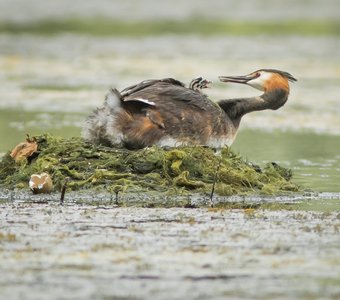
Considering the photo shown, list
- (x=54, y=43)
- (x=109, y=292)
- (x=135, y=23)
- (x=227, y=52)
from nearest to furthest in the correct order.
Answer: (x=109, y=292) < (x=227, y=52) < (x=54, y=43) < (x=135, y=23)

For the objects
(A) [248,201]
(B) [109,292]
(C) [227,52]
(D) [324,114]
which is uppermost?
(C) [227,52]

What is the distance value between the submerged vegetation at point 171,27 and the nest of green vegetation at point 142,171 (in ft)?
67.7

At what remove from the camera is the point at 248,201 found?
1088cm

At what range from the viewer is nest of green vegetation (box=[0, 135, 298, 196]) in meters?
11.0

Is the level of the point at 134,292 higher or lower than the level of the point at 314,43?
lower

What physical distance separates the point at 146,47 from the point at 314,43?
14.1ft

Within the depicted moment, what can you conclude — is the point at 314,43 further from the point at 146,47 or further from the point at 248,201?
the point at 248,201

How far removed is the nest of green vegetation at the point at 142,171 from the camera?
1098cm

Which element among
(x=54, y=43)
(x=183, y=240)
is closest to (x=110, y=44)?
(x=54, y=43)

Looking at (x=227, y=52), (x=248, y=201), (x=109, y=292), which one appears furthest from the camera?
(x=227, y=52)

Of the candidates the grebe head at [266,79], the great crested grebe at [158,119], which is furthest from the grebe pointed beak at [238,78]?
the great crested grebe at [158,119]

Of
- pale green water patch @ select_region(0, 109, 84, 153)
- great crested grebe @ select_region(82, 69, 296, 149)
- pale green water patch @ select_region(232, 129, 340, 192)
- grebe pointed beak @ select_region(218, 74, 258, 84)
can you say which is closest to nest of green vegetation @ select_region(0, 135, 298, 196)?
great crested grebe @ select_region(82, 69, 296, 149)

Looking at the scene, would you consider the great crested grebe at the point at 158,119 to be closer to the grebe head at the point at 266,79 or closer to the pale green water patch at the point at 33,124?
the grebe head at the point at 266,79

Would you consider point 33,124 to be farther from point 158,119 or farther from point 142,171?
point 142,171
